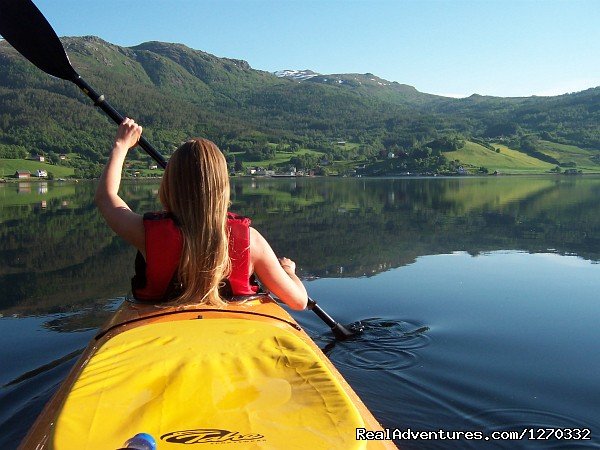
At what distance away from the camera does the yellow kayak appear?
8.53ft

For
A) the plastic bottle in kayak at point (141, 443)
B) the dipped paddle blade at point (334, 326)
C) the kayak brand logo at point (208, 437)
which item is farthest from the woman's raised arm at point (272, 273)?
the dipped paddle blade at point (334, 326)

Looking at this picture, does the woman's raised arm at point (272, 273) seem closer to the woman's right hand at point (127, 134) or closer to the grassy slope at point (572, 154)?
the woman's right hand at point (127, 134)

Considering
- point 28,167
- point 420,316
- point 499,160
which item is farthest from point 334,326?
point 499,160

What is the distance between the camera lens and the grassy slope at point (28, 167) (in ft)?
305

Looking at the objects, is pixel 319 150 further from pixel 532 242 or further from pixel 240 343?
pixel 240 343

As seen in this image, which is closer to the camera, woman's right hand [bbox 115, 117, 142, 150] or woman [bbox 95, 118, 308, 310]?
woman [bbox 95, 118, 308, 310]

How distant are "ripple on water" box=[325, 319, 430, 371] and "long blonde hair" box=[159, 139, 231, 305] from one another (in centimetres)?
322

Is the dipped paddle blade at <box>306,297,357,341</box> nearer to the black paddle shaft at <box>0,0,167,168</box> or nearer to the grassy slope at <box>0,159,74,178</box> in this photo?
the black paddle shaft at <box>0,0,167,168</box>

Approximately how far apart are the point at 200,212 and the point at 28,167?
104 meters

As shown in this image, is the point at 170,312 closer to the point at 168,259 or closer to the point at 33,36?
the point at 168,259

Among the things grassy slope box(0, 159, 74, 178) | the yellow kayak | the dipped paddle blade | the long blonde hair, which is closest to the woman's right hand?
the long blonde hair

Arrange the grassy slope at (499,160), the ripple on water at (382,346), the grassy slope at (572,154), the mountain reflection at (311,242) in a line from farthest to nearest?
the grassy slope at (572,154)
the grassy slope at (499,160)
the mountain reflection at (311,242)
the ripple on water at (382,346)

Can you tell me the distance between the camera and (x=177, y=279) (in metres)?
4.39

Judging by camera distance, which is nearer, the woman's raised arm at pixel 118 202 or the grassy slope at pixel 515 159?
the woman's raised arm at pixel 118 202
